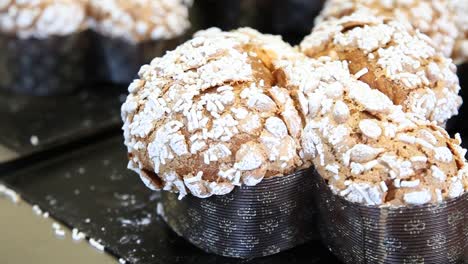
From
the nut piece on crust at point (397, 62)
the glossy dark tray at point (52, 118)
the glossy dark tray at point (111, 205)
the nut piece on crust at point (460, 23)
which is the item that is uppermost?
the nut piece on crust at point (397, 62)

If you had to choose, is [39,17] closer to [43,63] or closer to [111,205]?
[43,63]

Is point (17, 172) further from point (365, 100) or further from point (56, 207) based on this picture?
point (365, 100)

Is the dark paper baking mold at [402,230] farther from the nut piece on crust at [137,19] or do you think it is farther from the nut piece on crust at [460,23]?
the nut piece on crust at [137,19]

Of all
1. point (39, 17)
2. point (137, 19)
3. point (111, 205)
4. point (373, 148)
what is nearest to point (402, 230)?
point (373, 148)

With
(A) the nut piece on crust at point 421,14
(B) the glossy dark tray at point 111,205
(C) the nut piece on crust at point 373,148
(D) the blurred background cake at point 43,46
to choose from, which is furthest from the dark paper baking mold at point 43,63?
(C) the nut piece on crust at point 373,148

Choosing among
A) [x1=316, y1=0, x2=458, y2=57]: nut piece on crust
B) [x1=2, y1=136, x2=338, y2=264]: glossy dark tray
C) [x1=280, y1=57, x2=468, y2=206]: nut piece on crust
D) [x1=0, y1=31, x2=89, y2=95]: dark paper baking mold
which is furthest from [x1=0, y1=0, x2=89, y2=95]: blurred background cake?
[x1=280, y1=57, x2=468, y2=206]: nut piece on crust
